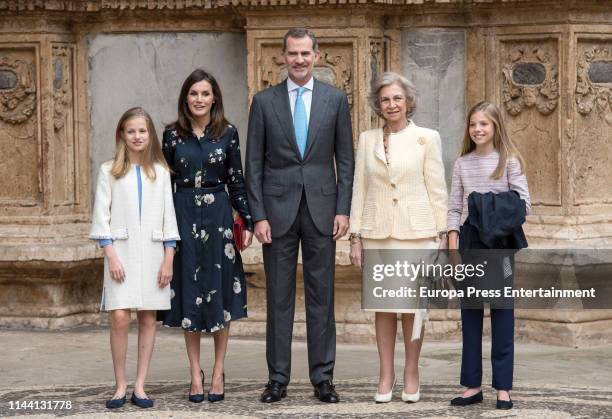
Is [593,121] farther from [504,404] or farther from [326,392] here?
[326,392]

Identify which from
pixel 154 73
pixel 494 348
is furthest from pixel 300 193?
pixel 154 73

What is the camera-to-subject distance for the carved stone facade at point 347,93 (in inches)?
369

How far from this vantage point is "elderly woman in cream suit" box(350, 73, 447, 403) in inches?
286

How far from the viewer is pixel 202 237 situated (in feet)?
24.6

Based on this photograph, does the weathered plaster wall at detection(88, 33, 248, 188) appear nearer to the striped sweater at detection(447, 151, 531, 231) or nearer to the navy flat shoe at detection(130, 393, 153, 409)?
the striped sweater at detection(447, 151, 531, 231)

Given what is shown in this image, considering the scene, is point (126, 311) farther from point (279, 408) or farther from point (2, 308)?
point (2, 308)

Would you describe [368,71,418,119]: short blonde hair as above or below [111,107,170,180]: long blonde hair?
above

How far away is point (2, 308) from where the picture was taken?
10242 millimetres

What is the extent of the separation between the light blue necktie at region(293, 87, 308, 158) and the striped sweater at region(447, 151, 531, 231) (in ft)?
Result: 2.67

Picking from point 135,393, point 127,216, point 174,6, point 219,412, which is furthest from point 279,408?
point 174,6

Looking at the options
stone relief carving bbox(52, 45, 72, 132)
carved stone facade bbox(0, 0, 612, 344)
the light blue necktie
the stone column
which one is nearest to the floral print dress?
the light blue necktie

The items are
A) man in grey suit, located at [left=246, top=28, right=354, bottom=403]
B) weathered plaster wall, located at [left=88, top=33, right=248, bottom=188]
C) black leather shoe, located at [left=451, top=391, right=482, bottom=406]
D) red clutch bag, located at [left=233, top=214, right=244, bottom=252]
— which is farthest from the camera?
weathered plaster wall, located at [left=88, top=33, right=248, bottom=188]

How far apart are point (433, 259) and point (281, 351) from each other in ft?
3.14

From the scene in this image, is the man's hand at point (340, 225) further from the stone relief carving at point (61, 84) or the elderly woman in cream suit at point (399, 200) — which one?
the stone relief carving at point (61, 84)
